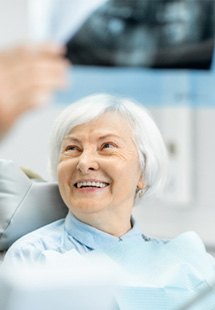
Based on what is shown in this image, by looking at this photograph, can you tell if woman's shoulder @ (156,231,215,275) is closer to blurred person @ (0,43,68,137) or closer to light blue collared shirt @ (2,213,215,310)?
light blue collared shirt @ (2,213,215,310)

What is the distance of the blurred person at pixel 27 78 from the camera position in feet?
1.96

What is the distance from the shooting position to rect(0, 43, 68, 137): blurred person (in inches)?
23.5

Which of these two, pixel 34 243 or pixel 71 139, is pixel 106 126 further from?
pixel 34 243

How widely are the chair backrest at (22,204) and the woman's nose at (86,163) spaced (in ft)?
0.47

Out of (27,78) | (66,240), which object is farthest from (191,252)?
(27,78)

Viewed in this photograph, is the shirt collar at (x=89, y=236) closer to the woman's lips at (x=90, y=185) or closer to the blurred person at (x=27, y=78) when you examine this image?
the woman's lips at (x=90, y=185)

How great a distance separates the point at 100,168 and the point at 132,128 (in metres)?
0.09

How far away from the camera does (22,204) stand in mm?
1363

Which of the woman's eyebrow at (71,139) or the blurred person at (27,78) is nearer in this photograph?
the blurred person at (27,78)

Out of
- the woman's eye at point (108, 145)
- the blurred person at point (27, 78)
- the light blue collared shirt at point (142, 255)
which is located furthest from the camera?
the woman's eye at point (108, 145)

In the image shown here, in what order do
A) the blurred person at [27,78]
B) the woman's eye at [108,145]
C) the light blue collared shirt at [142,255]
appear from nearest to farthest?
the blurred person at [27,78] → the light blue collared shirt at [142,255] → the woman's eye at [108,145]

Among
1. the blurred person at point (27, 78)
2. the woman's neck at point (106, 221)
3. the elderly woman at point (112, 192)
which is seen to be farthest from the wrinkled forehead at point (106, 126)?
the blurred person at point (27, 78)

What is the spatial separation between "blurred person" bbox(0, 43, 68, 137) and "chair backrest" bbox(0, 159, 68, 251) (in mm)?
698

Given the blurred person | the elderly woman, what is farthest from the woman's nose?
the blurred person
